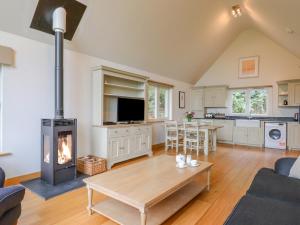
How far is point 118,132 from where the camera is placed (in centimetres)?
396

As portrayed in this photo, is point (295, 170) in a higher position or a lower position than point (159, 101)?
lower

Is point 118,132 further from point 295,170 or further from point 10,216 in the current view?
point 295,170

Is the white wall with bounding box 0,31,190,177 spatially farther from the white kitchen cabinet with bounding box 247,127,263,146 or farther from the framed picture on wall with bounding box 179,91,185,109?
the white kitchen cabinet with bounding box 247,127,263,146

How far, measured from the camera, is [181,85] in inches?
281

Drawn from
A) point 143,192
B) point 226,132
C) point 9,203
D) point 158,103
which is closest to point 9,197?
point 9,203

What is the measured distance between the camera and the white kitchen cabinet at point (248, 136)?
235 inches

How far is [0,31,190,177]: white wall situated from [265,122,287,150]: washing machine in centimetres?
536

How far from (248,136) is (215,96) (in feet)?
5.87

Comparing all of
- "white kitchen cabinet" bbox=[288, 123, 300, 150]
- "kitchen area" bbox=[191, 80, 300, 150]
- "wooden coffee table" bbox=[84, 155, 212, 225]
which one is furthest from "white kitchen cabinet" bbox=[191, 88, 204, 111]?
"wooden coffee table" bbox=[84, 155, 212, 225]

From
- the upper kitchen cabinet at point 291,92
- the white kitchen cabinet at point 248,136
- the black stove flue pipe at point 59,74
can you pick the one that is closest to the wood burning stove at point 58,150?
the black stove flue pipe at point 59,74

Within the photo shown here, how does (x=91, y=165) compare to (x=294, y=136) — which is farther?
(x=294, y=136)

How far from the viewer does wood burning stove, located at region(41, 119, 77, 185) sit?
2.89m

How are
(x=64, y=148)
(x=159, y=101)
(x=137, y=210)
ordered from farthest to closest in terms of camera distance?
(x=159, y=101)
(x=64, y=148)
(x=137, y=210)

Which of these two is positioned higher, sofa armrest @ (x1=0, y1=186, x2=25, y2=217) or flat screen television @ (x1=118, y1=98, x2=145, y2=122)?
flat screen television @ (x1=118, y1=98, x2=145, y2=122)
